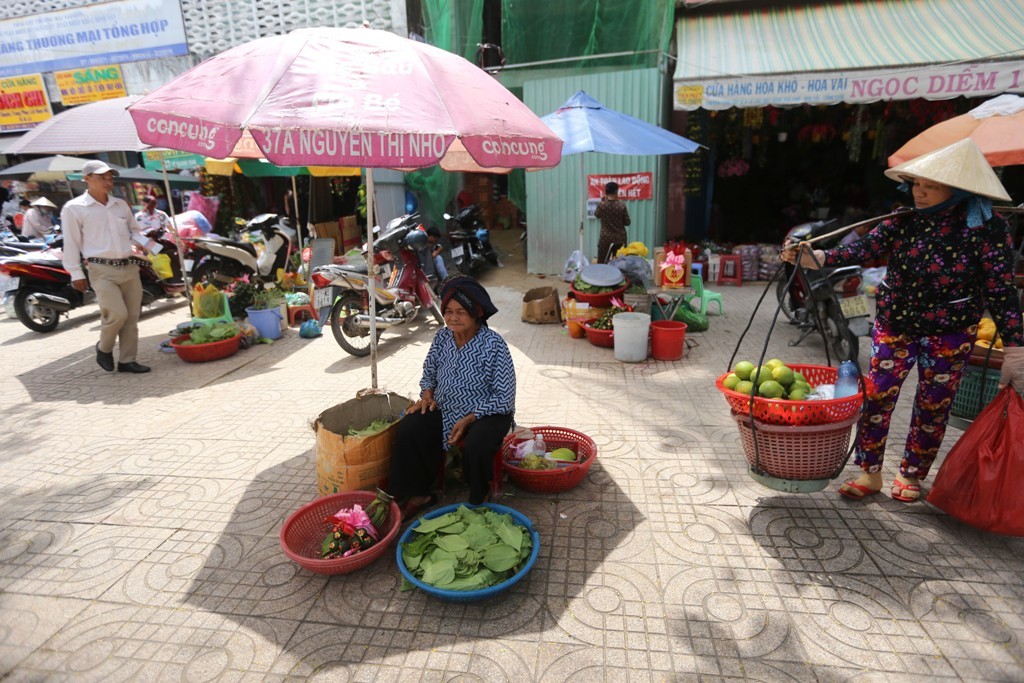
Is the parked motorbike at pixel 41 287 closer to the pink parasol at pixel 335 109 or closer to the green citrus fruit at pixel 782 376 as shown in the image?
the pink parasol at pixel 335 109

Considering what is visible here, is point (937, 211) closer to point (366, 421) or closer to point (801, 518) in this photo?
point (801, 518)

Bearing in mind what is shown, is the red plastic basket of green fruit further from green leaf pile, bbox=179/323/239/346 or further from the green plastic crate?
green leaf pile, bbox=179/323/239/346

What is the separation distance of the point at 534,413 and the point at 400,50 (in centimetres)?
278

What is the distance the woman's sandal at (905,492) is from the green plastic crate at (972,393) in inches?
31.6

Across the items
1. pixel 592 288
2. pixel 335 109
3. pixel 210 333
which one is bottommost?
pixel 210 333

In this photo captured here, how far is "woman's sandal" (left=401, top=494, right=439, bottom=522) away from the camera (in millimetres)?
3029

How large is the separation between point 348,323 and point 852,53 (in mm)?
7715

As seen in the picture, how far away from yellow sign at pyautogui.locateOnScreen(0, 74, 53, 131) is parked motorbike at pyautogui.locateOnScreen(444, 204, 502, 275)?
11608 millimetres

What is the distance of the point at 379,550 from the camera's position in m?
2.64

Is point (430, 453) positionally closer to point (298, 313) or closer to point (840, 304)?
point (840, 304)

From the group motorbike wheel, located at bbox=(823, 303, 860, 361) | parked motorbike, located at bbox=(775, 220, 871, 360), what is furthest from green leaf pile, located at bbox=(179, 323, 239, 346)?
motorbike wheel, located at bbox=(823, 303, 860, 361)

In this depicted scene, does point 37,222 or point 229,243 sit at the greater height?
point 37,222

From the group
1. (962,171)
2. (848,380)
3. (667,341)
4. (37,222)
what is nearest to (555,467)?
(848,380)

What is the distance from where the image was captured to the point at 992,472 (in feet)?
8.39
